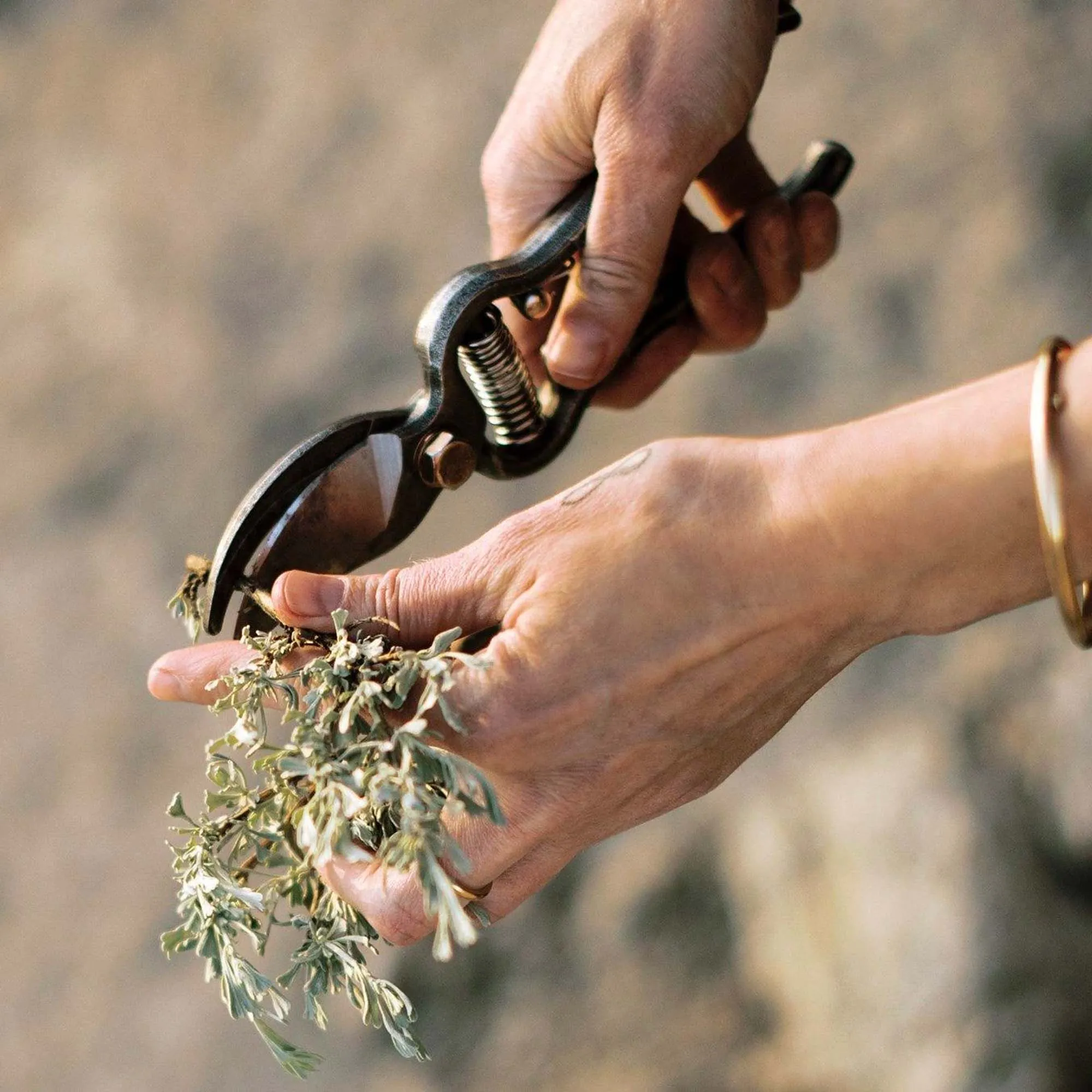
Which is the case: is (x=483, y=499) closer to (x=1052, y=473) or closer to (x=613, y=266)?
(x=613, y=266)

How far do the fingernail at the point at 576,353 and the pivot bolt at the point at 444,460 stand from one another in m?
0.19

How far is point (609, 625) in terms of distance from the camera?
89 cm

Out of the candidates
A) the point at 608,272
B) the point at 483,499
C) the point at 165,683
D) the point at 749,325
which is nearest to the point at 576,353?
the point at 608,272

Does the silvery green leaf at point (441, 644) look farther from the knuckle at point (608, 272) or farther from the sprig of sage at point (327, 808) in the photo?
the knuckle at point (608, 272)

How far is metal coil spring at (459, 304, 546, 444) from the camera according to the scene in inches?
44.8

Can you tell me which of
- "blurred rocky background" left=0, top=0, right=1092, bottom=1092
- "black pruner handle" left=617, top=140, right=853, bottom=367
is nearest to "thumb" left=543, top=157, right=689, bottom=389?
"black pruner handle" left=617, top=140, right=853, bottom=367

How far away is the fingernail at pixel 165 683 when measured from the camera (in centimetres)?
102

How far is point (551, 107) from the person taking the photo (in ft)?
4.46

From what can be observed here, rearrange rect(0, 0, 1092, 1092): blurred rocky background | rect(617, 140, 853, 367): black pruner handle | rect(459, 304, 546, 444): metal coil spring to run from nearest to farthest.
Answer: rect(459, 304, 546, 444): metal coil spring, rect(617, 140, 853, 367): black pruner handle, rect(0, 0, 1092, 1092): blurred rocky background

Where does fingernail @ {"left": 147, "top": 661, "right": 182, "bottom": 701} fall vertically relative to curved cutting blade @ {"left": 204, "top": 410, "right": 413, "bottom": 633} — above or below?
below

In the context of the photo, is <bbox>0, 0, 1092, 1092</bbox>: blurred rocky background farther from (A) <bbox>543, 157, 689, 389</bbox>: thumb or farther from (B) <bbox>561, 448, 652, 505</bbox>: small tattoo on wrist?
(B) <bbox>561, 448, 652, 505</bbox>: small tattoo on wrist

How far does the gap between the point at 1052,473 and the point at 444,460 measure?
0.56 metres

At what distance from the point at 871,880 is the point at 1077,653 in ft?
1.59

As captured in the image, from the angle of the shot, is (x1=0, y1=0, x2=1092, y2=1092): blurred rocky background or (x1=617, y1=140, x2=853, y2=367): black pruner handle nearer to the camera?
(x1=617, y1=140, x2=853, y2=367): black pruner handle
